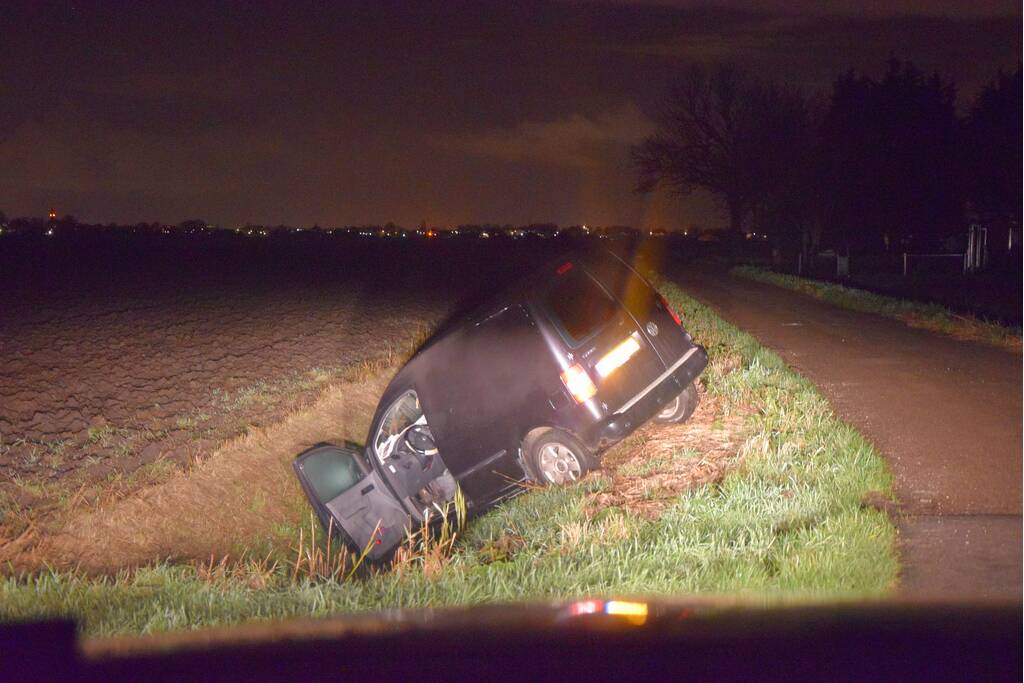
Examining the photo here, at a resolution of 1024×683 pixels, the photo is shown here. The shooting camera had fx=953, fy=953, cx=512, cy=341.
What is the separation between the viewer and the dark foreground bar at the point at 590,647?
3.80 m

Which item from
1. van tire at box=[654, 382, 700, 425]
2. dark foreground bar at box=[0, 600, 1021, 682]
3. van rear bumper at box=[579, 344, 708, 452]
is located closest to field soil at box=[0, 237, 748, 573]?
van tire at box=[654, 382, 700, 425]

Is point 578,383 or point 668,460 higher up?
point 578,383

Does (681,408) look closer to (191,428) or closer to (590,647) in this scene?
(590,647)

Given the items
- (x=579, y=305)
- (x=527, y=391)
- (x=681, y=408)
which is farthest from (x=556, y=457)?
(x=681, y=408)

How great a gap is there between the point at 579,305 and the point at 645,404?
1.01 metres

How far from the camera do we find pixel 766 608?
4.57 m

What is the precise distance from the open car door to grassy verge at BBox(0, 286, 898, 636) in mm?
1390

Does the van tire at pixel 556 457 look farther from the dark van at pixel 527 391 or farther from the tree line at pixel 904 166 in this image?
the tree line at pixel 904 166

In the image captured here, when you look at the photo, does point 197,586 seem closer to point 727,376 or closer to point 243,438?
point 243,438

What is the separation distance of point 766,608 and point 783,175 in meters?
41.2

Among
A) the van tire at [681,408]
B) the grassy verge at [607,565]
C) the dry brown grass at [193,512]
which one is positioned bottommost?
the dry brown grass at [193,512]

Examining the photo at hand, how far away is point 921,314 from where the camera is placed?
1625cm

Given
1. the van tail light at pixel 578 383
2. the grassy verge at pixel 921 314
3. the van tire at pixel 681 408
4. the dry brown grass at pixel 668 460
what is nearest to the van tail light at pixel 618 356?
→ the van tail light at pixel 578 383

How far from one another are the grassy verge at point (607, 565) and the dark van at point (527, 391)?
1.87 feet
